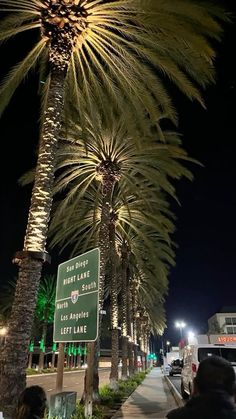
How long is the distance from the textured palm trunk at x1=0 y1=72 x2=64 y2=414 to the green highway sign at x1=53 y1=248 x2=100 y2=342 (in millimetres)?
678

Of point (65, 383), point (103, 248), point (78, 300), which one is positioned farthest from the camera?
point (65, 383)

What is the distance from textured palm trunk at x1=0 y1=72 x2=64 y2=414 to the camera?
6587 millimetres

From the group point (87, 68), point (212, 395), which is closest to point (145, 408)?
point (87, 68)

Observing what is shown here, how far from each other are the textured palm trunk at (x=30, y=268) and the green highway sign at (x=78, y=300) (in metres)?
0.68

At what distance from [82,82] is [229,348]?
32.4ft

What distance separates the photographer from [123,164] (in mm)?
16094

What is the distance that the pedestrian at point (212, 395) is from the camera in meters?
2.26

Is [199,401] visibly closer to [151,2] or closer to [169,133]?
[151,2]

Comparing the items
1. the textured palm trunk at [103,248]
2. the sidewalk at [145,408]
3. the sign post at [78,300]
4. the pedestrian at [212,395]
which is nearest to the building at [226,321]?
the sidewalk at [145,408]

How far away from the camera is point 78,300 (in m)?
7.43

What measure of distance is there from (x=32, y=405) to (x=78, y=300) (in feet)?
14.0

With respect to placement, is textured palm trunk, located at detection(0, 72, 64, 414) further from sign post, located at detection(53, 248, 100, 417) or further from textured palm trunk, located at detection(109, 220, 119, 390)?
textured palm trunk, located at detection(109, 220, 119, 390)

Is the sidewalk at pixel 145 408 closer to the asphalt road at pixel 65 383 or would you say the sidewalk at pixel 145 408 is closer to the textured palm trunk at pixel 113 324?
the textured palm trunk at pixel 113 324

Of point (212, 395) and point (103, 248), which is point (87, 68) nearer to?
point (103, 248)
